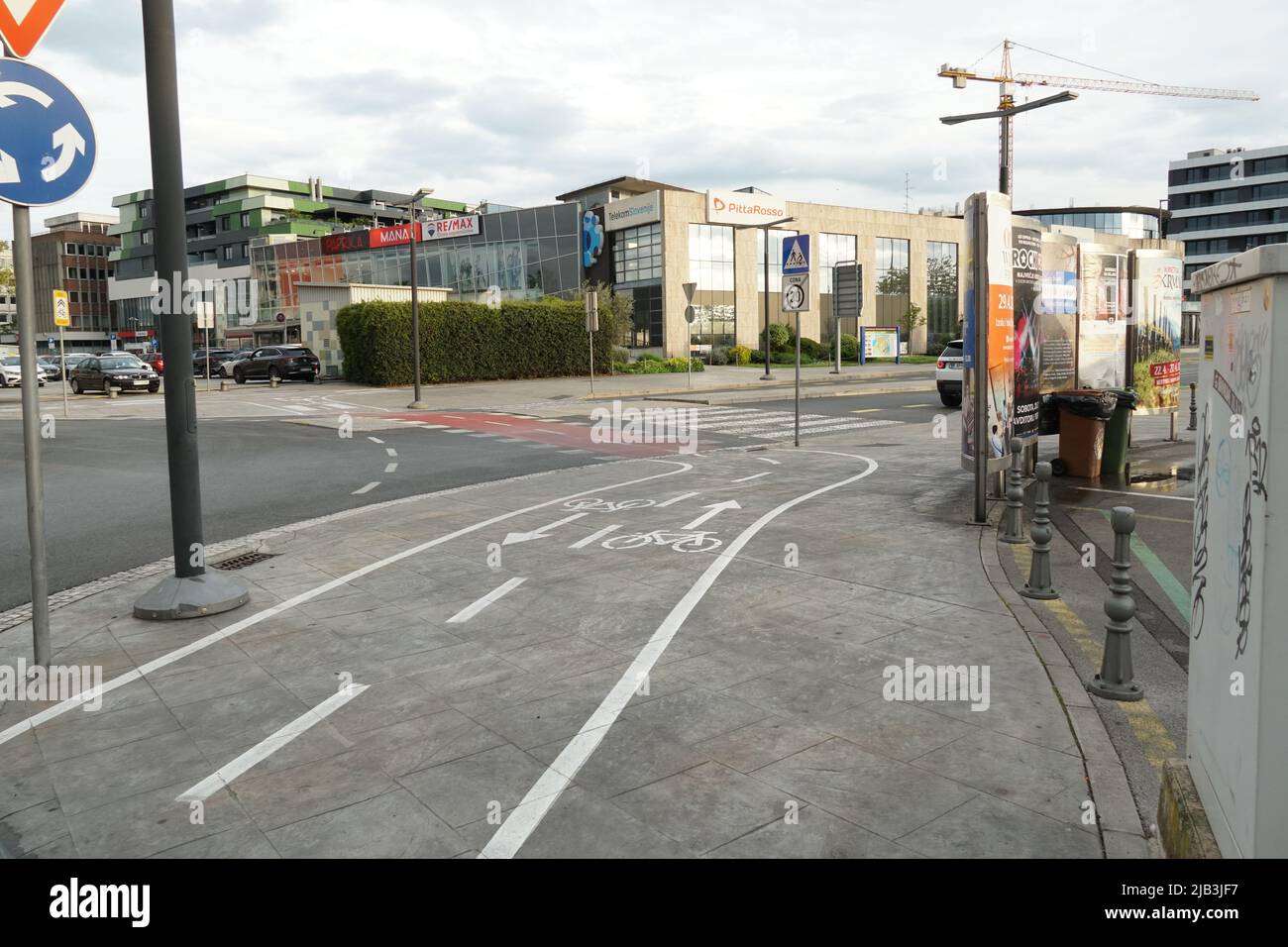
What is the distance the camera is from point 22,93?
540cm

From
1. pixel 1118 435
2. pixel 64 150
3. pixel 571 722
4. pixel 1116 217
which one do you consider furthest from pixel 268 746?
pixel 1116 217

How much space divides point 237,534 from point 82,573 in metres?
1.86

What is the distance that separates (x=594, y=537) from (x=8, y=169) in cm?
586

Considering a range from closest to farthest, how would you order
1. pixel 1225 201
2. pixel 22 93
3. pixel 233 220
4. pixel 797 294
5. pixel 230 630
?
pixel 22 93 → pixel 230 630 → pixel 797 294 → pixel 233 220 → pixel 1225 201

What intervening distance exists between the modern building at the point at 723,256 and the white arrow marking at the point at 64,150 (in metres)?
44.3

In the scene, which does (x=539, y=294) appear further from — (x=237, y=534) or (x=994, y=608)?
(x=994, y=608)

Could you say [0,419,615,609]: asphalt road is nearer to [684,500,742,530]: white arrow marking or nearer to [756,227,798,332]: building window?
[684,500,742,530]: white arrow marking

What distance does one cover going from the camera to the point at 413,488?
1377 cm

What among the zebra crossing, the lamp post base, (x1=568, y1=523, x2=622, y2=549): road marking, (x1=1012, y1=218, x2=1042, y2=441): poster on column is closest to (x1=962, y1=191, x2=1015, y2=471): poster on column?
(x1=1012, y1=218, x2=1042, y2=441): poster on column

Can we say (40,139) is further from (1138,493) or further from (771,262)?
(771,262)

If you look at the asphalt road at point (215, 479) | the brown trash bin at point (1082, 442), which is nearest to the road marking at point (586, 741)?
the asphalt road at point (215, 479)

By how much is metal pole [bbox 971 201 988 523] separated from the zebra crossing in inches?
385

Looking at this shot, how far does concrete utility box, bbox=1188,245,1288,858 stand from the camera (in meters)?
2.51
